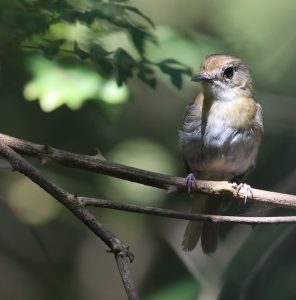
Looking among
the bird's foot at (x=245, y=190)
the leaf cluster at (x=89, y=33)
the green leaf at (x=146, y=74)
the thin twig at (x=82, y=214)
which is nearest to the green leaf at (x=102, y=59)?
the leaf cluster at (x=89, y=33)

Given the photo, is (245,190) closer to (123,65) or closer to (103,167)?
(123,65)

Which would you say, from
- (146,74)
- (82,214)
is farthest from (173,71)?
(82,214)

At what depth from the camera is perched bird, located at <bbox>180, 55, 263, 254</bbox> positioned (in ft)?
13.1

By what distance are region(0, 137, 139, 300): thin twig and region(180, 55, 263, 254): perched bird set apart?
1.86 meters

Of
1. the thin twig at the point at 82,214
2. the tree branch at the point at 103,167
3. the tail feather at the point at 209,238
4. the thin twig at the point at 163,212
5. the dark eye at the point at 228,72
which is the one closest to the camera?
the thin twig at the point at 82,214

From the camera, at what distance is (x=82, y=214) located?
204 centimetres

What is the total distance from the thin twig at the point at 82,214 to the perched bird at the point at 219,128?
6.09ft

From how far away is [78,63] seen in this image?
3.45 meters

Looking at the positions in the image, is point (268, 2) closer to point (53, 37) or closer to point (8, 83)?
point (8, 83)

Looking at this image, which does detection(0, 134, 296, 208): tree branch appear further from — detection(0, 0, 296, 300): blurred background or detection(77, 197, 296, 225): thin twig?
detection(0, 0, 296, 300): blurred background

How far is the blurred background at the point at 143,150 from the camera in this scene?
11.3 ft

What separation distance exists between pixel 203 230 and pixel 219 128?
60 centimetres

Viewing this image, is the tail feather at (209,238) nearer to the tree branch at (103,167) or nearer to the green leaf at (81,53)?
the green leaf at (81,53)

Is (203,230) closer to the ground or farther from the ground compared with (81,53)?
closer to the ground
